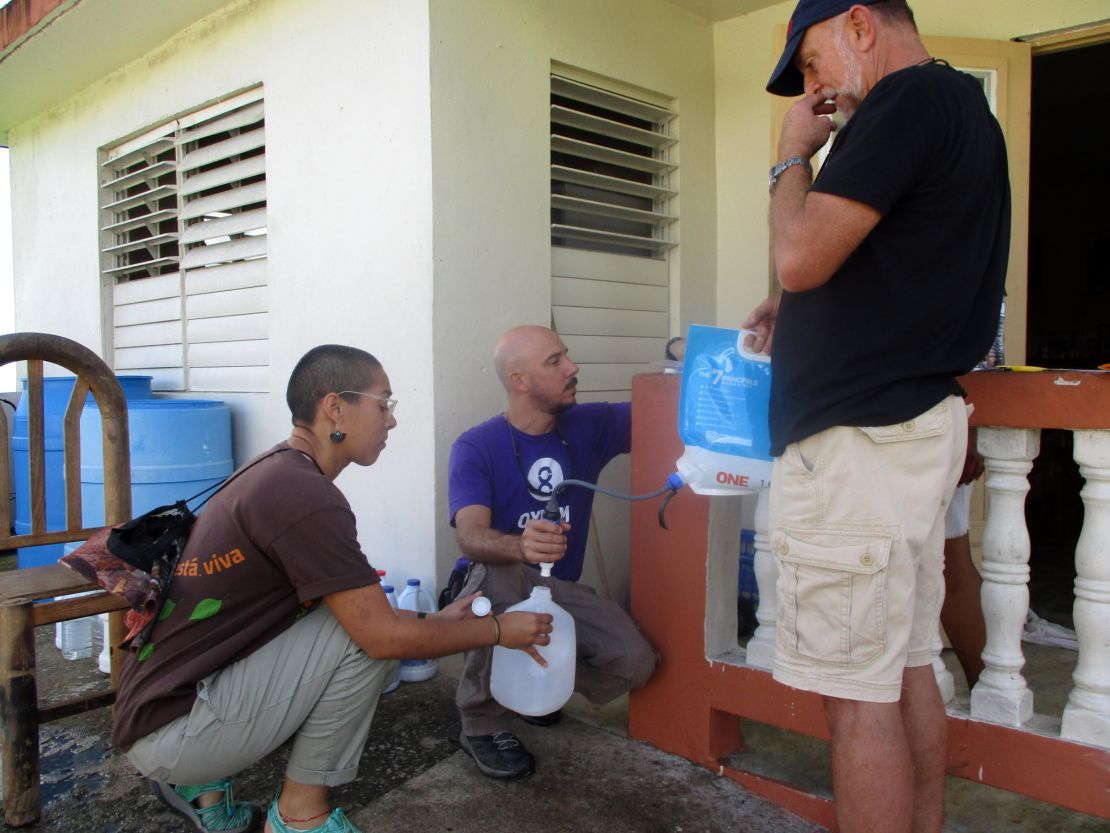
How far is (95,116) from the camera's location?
521cm

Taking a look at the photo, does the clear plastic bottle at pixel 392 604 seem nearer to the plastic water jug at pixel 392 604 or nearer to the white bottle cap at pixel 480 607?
the plastic water jug at pixel 392 604

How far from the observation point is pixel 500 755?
2.41 m

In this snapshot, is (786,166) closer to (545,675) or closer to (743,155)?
(545,675)

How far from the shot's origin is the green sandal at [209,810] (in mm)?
2061

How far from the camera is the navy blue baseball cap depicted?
61.5 inches

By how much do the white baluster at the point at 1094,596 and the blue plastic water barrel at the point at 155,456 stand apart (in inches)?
133

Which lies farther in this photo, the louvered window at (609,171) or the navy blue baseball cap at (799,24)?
the louvered window at (609,171)

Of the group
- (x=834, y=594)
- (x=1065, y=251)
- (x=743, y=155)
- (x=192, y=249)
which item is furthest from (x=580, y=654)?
(x=1065, y=251)

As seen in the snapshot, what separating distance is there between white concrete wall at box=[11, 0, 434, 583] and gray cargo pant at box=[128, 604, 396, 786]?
1301 mm

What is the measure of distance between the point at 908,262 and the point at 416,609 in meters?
2.26

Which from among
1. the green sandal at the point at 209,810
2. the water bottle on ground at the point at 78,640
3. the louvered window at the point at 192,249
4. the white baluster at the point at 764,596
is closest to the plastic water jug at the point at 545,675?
the white baluster at the point at 764,596

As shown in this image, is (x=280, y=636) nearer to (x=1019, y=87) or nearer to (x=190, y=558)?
(x=190, y=558)

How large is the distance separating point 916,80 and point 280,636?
175 cm

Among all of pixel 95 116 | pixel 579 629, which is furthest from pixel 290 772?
pixel 95 116
